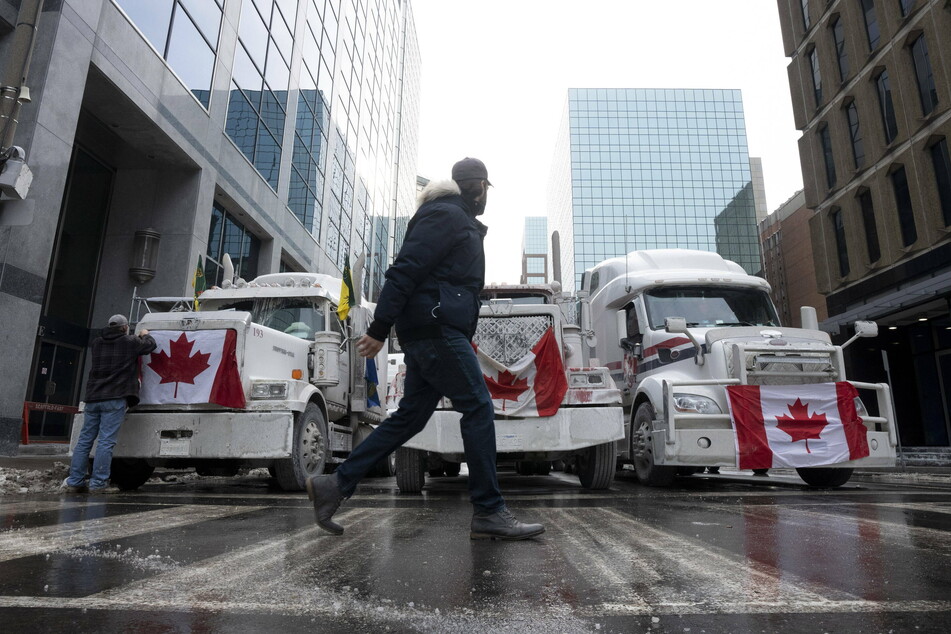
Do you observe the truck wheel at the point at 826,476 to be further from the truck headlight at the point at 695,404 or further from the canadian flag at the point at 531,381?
the canadian flag at the point at 531,381

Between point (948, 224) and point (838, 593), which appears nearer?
point (838, 593)

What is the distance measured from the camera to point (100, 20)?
11.0 metres

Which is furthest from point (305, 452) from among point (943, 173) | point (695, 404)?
point (943, 173)

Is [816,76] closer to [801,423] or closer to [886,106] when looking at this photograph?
[886,106]

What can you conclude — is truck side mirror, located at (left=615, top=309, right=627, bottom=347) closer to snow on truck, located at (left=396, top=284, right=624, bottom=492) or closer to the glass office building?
snow on truck, located at (left=396, top=284, right=624, bottom=492)

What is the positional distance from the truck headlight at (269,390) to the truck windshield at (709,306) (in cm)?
490

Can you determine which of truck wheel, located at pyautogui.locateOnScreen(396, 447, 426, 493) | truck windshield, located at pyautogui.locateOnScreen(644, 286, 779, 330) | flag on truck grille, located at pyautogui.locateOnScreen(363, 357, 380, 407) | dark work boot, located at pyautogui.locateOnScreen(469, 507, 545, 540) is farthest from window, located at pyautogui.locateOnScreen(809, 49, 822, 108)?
dark work boot, located at pyautogui.locateOnScreen(469, 507, 545, 540)

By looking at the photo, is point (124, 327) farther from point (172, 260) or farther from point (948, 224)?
point (948, 224)

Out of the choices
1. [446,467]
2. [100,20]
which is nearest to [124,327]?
[446,467]

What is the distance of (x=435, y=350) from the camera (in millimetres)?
3307

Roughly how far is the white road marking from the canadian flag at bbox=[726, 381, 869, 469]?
→ 5.24m

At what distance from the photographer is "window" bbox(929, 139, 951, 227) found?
692 inches

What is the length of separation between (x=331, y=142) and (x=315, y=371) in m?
21.3

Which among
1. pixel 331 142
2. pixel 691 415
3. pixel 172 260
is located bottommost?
pixel 691 415
